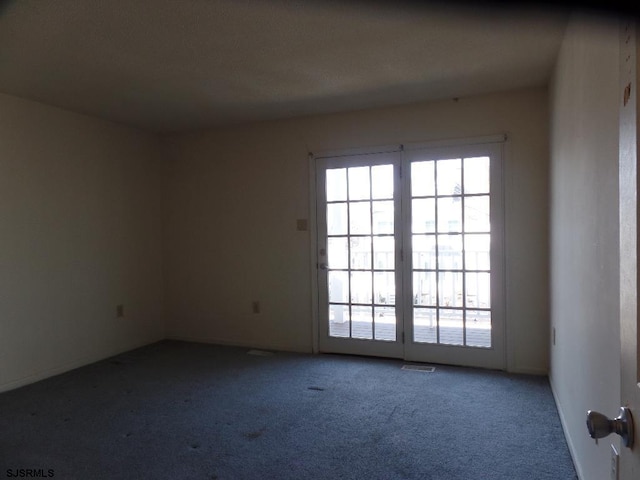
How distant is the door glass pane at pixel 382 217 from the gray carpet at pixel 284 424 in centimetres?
125

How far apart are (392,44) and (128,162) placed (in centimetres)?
318

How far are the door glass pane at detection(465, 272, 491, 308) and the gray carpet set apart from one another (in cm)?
59

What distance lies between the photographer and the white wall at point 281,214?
11.4 feet

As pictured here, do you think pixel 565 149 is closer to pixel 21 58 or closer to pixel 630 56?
pixel 630 56

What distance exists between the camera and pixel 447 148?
3695 millimetres

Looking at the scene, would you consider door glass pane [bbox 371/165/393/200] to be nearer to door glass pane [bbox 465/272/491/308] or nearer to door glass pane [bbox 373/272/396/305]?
door glass pane [bbox 373/272/396/305]

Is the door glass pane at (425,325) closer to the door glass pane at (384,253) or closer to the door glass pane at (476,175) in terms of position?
the door glass pane at (384,253)

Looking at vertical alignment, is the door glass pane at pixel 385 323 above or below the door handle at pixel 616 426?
below

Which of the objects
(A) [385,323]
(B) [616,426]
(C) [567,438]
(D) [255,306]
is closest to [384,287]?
(A) [385,323]

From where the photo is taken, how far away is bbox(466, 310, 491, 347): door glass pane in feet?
11.9

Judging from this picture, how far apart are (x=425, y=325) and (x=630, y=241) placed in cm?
324

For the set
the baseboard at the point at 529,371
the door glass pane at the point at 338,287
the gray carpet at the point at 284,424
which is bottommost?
the gray carpet at the point at 284,424

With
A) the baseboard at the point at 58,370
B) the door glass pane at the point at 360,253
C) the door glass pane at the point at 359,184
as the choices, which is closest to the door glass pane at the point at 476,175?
the door glass pane at the point at 359,184

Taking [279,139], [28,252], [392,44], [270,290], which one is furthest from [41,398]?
[392,44]
